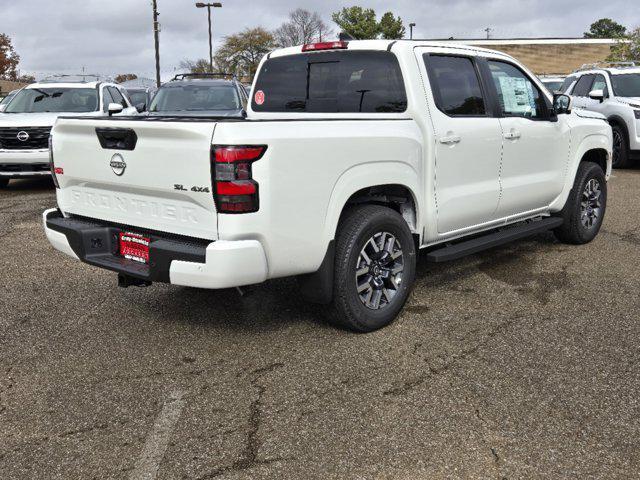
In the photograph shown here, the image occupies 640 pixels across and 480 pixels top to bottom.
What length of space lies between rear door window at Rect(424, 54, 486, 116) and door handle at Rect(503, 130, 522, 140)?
0.30 metres

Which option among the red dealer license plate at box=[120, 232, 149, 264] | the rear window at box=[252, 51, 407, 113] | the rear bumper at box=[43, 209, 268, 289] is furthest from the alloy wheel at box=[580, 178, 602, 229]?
the red dealer license plate at box=[120, 232, 149, 264]

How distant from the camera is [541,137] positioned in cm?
558

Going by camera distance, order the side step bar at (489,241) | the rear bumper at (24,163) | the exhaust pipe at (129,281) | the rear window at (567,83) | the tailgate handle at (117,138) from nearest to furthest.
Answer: the tailgate handle at (117,138), the exhaust pipe at (129,281), the side step bar at (489,241), the rear bumper at (24,163), the rear window at (567,83)

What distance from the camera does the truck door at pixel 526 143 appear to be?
5.23m

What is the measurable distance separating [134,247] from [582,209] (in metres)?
4.54

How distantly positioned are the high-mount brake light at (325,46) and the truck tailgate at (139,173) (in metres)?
1.74

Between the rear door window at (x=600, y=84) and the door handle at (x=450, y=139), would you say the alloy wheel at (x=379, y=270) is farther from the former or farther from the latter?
the rear door window at (x=600, y=84)

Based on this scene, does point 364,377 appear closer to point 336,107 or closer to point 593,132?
point 336,107

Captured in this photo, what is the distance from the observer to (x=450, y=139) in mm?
4582

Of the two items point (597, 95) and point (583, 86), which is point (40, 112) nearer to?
point (597, 95)

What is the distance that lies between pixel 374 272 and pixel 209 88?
7986 millimetres

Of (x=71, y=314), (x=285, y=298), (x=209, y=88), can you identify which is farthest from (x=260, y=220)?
(x=209, y=88)

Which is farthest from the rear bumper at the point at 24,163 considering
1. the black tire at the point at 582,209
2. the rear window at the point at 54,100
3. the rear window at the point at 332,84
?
the black tire at the point at 582,209

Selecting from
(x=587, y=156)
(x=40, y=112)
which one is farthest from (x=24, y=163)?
(x=587, y=156)
